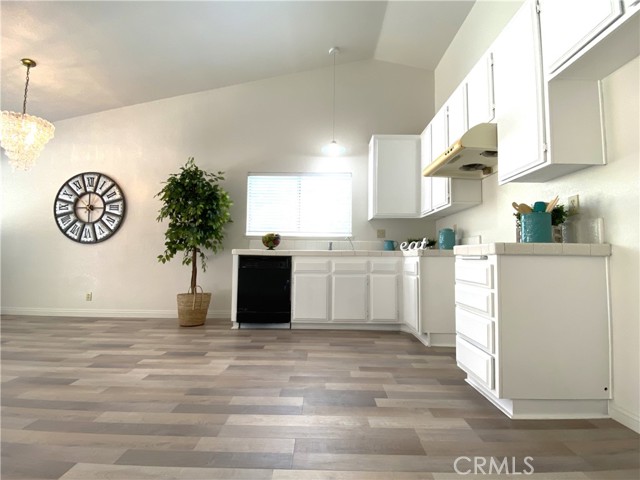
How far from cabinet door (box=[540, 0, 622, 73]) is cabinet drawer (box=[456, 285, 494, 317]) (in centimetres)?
120

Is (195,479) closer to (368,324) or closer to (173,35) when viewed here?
(368,324)

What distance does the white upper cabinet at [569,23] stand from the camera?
1277 millimetres

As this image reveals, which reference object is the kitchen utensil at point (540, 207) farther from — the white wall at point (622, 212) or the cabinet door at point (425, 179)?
the cabinet door at point (425, 179)

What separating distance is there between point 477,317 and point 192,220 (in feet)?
10.6

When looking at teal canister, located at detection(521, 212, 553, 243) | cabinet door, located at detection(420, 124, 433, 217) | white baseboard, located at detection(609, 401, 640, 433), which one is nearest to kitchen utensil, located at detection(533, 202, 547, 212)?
teal canister, located at detection(521, 212, 553, 243)

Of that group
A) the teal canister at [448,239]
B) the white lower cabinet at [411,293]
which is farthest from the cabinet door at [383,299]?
the teal canister at [448,239]

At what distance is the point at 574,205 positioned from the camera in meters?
1.82

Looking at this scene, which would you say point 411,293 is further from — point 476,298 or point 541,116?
point 541,116

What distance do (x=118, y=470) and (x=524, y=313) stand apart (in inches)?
74.9

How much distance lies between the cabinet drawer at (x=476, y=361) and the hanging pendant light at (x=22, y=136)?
14.5 ft

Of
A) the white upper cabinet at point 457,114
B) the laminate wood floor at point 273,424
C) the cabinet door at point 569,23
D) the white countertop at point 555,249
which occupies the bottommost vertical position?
the laminate wood floor at point 273,424

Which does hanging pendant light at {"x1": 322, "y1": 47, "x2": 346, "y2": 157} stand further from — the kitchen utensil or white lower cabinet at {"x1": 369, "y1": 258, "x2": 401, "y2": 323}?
the kitchen utensil

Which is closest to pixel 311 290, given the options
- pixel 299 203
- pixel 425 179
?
pixel 299 203

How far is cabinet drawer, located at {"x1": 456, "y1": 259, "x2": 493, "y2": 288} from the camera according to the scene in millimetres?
1698
